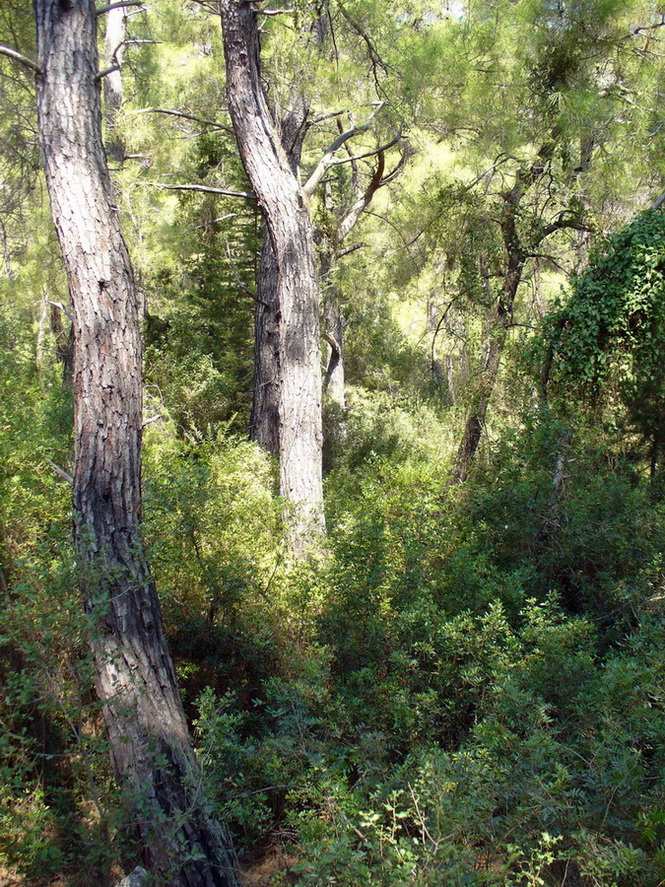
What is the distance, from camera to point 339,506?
20.7 feet

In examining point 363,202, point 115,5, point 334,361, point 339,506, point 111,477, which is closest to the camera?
point 111,477

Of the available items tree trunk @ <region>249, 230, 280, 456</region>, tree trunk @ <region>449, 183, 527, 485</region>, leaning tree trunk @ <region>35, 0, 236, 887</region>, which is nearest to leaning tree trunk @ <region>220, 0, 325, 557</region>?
tree trunk @ <region>249, 230, 280, 456</region>

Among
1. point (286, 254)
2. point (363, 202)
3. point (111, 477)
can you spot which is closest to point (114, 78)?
point (363, 202)

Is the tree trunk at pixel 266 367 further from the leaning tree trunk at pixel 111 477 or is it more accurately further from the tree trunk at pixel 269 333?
the leaning tree trunk at pixel 111 477

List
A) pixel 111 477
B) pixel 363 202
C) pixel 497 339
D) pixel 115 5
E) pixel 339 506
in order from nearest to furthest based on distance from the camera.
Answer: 1. pixel 111 477
2. pixel 115 5
3. pixel 339 506
4. pixel 497 339
5. pixel 363 202

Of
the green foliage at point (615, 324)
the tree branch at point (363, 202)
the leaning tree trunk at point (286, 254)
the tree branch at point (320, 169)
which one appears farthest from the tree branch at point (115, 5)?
the green foliage at point (615, 324)

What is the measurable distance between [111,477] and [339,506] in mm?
2935

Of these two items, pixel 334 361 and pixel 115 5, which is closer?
pixel 115 5

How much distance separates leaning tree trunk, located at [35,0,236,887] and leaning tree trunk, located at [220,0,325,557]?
1959 millimetres

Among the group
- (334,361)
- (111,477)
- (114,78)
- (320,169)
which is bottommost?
(111,477)

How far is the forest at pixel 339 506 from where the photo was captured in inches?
109

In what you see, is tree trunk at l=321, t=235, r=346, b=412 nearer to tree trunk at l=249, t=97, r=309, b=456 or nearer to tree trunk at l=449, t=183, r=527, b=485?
tree trunk at l=249, t=97, r=309, b=456

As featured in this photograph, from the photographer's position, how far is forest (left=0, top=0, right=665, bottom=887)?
9.09 ft

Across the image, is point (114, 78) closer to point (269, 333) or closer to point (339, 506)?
point (269, 333)
